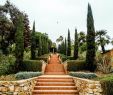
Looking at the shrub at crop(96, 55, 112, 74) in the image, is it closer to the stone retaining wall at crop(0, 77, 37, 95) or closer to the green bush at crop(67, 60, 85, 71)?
the green bush at crop(67, 60, 85, 71)

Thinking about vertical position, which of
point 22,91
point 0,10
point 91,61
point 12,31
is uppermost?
point 0,10

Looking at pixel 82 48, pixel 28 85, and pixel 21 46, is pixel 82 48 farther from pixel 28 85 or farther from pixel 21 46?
pixel 28 85

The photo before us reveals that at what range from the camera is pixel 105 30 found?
1706 inches

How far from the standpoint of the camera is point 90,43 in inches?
1015

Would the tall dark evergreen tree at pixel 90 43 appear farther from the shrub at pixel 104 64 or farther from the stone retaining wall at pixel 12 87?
the stone retaining wall at pixel 12 87

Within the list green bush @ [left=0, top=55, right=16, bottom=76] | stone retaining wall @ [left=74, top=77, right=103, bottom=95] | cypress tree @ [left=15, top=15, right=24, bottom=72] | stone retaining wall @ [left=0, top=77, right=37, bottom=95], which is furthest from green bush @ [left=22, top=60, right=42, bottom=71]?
stone retaining wall @ [left=0, top=77, right=37, bottom=95]

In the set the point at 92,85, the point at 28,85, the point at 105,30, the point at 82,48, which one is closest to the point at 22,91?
the point at 28,85

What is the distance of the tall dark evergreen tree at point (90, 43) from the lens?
24777mm

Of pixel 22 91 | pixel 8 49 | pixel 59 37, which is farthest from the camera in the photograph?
pixel 59 37

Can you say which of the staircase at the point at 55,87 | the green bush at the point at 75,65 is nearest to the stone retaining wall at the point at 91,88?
the staircase at the point at 55,87

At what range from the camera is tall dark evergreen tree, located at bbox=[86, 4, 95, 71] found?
24.8 meters

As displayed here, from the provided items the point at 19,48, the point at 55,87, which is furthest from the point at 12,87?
the point at 19,48

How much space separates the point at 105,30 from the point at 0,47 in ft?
61.7

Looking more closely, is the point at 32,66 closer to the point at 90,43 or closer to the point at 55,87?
the point at 90,43
